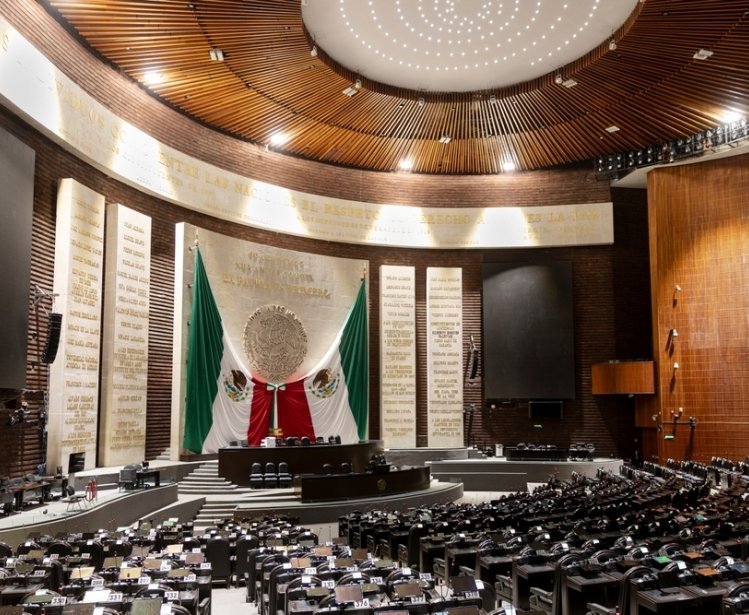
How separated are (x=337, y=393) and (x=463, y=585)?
15.3 m

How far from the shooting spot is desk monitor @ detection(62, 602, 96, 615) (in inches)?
195

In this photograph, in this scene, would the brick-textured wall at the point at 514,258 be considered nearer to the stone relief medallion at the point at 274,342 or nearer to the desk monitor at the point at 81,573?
the stone relief medallion at the point at 274,342

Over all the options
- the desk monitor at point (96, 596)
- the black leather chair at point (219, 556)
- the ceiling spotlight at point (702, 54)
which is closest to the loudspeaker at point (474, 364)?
the ceiling spotlight at point (702, 54)

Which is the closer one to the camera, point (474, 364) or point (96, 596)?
point (96, 596)

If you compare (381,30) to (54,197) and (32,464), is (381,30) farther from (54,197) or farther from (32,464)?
(32,464)

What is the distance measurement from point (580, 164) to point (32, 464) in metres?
17.7

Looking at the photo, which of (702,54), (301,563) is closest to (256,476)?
(301,563)

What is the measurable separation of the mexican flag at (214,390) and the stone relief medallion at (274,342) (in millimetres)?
558

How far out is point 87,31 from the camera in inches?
580

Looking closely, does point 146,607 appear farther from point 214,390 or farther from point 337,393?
point 337,393

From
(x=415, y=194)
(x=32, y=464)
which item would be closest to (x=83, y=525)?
(x=32, y=464)

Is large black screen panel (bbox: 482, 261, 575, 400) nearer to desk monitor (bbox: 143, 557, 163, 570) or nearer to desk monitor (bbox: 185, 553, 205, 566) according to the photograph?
desk monitor (bbox: 185, 553, 205, 566)

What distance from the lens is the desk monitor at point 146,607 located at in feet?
16.7

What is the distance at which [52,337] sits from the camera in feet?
41.8
